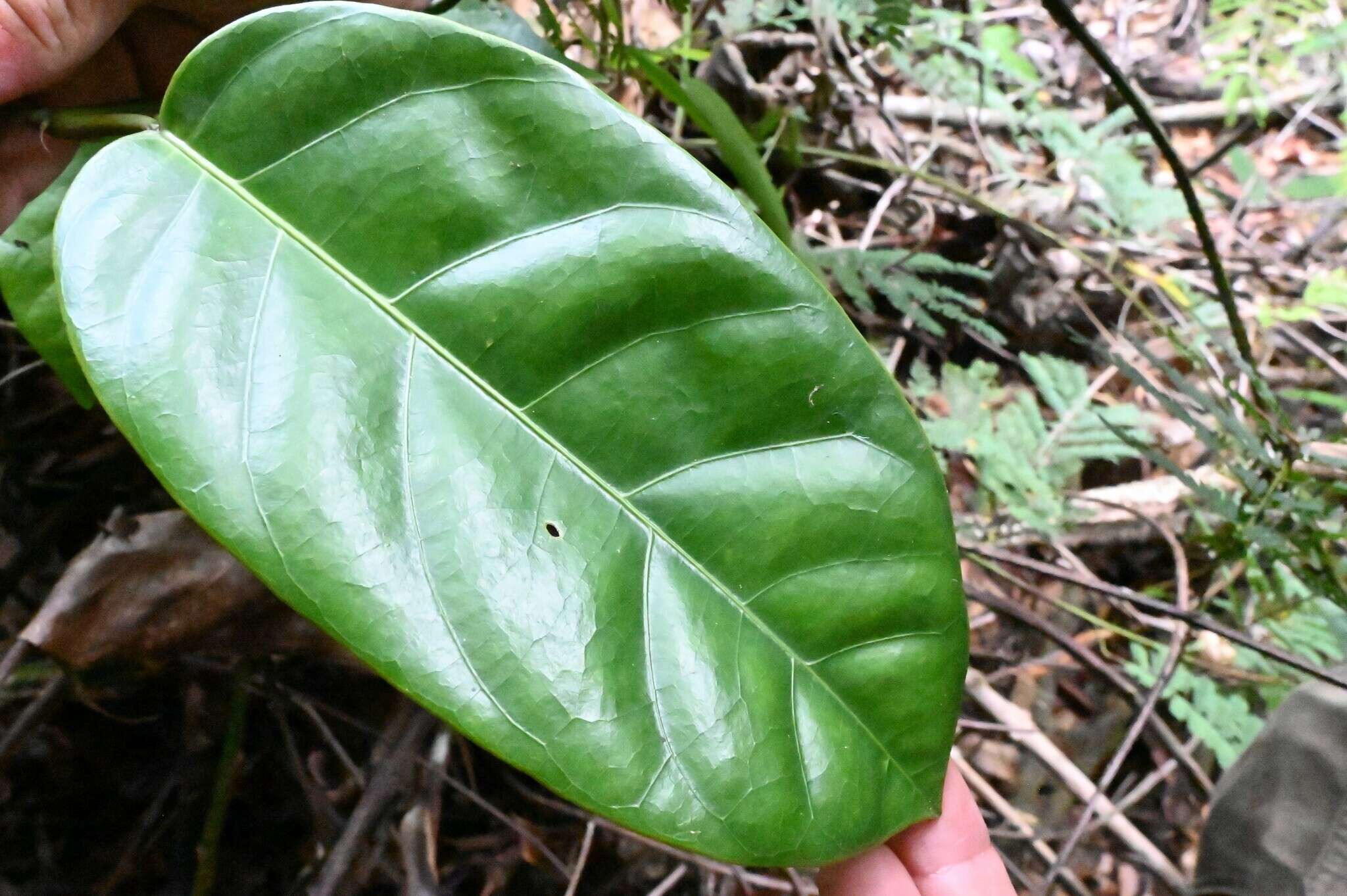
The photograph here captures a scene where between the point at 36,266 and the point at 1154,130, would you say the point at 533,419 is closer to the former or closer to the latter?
the point at 36,266

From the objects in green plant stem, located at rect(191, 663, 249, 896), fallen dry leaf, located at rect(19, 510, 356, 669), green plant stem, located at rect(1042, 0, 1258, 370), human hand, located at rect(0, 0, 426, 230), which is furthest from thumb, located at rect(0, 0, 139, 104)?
green plant stem, located at rect(1042, 0, 1258, 370)

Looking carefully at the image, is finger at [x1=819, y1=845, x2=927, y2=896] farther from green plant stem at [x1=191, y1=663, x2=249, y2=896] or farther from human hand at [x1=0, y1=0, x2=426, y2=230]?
human hand at [x1=0, y1=0, x2=426, y2=230]

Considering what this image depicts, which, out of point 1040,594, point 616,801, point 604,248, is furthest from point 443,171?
point 1040,594

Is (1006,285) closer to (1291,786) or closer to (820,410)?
(1291,786)

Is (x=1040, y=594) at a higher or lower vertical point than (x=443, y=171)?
lower

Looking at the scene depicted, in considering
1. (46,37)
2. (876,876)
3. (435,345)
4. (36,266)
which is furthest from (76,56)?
(876,876)

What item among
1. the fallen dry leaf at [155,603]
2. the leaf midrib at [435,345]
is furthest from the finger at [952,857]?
the fallen dry leaf at [155,603]
